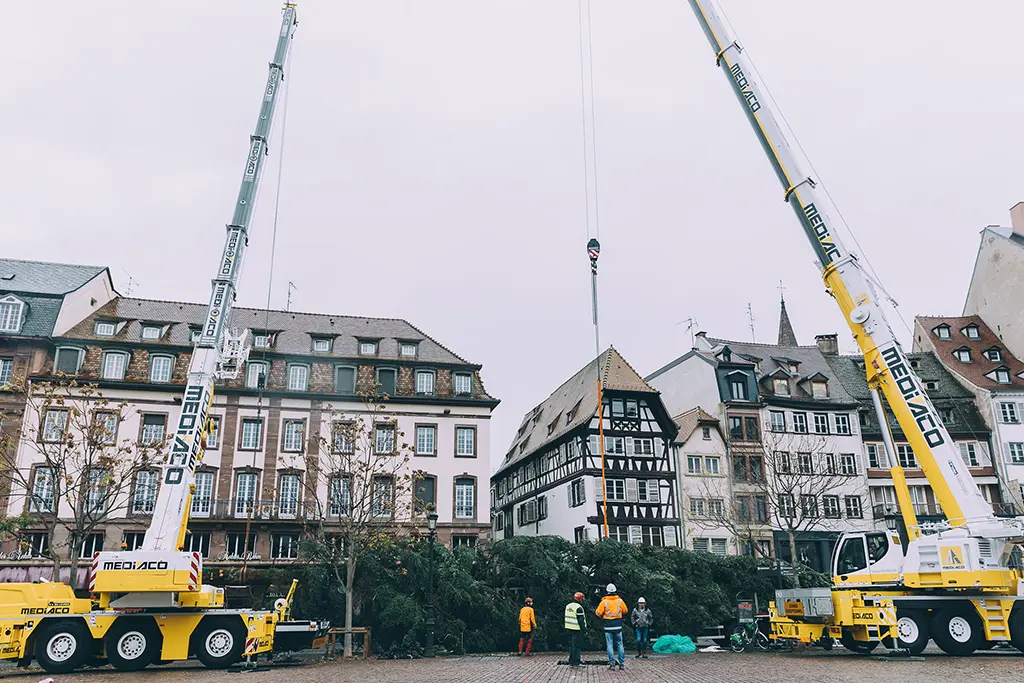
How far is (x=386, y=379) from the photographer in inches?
1645

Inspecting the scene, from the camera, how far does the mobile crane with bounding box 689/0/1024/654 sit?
774 inches

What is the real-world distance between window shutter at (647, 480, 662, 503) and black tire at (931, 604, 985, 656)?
948 inches

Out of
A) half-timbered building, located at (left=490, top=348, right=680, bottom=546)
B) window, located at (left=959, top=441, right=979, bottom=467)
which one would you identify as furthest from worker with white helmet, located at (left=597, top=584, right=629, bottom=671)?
window, located at (left=959, top=441, right=979, bottom=467)

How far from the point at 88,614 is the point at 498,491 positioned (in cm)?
4150

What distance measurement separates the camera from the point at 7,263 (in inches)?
1687

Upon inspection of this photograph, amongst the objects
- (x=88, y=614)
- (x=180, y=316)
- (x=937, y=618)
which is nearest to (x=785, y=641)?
(x=937, y=618)

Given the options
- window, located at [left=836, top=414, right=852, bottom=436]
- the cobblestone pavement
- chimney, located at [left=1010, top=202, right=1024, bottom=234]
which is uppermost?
chimney, located at [left=1010, top=202, right=1024, bottom=234]

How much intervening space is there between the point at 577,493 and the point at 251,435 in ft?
56.3

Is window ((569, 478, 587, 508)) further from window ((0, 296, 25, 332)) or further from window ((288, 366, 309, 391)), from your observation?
window ((0, 296, 25, 332))

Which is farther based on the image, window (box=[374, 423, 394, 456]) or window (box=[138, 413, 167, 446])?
window (box=[138, 413, 167, 446])

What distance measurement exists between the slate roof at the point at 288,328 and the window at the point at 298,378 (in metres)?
1.07

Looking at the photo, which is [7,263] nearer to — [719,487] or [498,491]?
[498,491]

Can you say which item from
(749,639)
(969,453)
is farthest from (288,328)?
(969,453)

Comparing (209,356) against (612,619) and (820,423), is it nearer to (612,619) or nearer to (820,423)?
(612,619)
